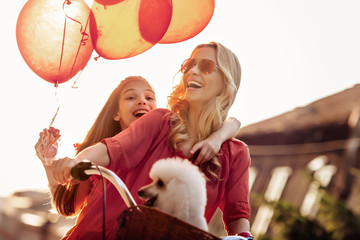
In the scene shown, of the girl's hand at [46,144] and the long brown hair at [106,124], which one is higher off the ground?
the long brown hair at [106,124]

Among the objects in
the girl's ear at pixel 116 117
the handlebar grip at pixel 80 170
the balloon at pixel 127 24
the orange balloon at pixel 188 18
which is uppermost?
the orange balloon at pixel 188 18

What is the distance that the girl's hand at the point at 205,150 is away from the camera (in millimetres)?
1686

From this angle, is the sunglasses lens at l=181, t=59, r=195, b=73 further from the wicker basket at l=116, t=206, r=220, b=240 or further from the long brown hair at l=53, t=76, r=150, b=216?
the wicker basket at l=116, t=206, r=220, b=240

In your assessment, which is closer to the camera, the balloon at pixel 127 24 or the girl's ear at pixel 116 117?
the balloon at pixel 127 24

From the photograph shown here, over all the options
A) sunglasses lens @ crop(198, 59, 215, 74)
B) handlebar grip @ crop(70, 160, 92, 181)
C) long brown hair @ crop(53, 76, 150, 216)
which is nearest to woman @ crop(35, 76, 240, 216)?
long brown hair @ crop(53, 76, 150, 216)

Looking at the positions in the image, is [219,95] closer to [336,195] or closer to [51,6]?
[51,6]

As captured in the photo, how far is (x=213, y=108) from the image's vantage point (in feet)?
6.01

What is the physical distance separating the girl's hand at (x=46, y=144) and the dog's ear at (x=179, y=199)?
2.44 ft

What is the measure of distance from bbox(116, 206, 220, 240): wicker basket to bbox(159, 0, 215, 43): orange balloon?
116 cm

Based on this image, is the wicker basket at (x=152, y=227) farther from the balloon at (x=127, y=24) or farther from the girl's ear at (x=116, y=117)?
the girl's ear at (x=116, y=117)

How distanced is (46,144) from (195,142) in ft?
1.86

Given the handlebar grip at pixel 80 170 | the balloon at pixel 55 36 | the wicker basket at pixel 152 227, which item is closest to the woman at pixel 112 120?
the balloon at pixel 55 36

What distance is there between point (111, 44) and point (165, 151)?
1.74ft

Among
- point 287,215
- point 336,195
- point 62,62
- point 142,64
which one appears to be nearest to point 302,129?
point 336,195
